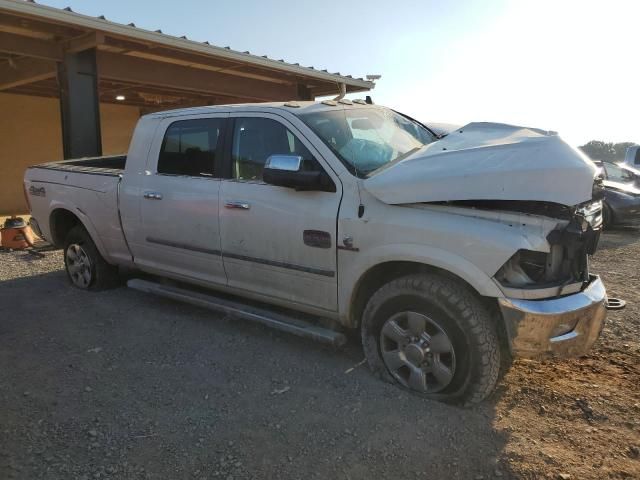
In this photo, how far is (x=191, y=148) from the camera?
450cm

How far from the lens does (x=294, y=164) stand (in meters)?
3.45

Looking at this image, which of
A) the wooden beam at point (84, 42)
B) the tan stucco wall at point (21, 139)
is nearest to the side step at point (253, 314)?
the wooden beam at point (84, 42)

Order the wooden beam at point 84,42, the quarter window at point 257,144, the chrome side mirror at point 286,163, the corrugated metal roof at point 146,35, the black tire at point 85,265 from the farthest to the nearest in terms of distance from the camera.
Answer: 1. the wooden beam at point 84,42
2. the corrugated metal roof at point 146,35
3. the black tire at point 85,265
4. the quarter window at point 257,144
5. the chrome side mirror at point 286,163

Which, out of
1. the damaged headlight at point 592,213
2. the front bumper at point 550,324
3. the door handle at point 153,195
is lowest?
the front bumper at point 550,324

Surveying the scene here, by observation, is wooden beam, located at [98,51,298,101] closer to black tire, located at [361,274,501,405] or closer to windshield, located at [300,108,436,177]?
windshield, located at [300,108,436,177]

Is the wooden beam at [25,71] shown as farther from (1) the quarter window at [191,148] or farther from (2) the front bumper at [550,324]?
(2) the front bumper at [550,324]

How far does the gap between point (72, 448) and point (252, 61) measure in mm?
8625

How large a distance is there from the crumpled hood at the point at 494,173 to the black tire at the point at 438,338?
21.4 inches

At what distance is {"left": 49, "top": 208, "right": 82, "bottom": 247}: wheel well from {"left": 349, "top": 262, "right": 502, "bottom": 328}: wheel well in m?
3.84

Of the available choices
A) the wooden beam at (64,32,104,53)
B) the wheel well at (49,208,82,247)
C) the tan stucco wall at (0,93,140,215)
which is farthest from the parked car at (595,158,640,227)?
the tan stucco wall at (0,93,140,215)

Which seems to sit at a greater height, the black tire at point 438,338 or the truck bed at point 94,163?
the truck bed at point 94,163

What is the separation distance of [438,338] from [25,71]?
35.0 ft

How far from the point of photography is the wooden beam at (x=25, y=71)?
32.1 ft

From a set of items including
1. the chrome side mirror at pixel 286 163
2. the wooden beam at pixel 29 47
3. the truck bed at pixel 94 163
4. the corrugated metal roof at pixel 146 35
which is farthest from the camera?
the wooden beam at pixel 29 47
